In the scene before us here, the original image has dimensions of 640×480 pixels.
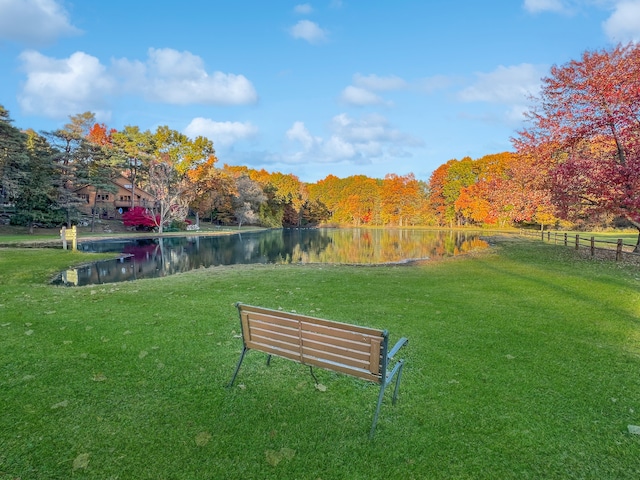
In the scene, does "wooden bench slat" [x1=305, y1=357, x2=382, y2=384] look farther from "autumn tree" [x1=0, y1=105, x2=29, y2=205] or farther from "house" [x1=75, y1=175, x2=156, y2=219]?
"house" [x1=75, y1=175, x2=156, y2=219]

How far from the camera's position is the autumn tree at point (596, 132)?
1452 centimetres

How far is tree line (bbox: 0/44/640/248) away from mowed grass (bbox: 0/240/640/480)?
12.0 m

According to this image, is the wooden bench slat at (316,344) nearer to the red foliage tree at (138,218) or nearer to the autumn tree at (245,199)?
the red foliage tree at (138,218)

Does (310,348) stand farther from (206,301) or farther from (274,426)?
(206,301)

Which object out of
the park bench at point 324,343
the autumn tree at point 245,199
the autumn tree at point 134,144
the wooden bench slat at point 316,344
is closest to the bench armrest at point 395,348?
the park bench at point 324,343

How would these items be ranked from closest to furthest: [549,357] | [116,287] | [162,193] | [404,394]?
[404,394] < [549,357] < [116,287] < [162,193]

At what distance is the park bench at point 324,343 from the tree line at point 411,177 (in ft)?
50.3

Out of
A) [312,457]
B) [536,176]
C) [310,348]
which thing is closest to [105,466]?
[312,457]

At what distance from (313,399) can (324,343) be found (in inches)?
33.8

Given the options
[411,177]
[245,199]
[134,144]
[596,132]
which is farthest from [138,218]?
[411,177]

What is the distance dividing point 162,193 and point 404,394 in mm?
46940

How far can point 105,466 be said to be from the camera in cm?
286

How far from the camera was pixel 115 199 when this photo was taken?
173 feet

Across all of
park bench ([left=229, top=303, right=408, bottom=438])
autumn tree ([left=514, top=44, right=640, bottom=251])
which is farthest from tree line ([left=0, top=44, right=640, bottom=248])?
park bench ([left=229, top=303, right=408, bottom=438])
